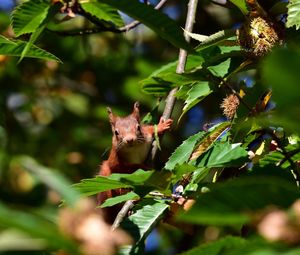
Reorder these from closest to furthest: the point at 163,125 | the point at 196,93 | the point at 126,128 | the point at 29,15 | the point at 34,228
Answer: the point at 34,228 → the point at 29,15 → the point at 196,93 → the point at 163,125 → the point at 126,128

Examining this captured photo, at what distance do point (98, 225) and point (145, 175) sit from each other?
3.19 ft

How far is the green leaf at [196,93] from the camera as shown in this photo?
3002 millimetres

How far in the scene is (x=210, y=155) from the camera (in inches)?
102

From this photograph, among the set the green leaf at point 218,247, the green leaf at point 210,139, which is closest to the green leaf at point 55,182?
the green leaf at point 218,247

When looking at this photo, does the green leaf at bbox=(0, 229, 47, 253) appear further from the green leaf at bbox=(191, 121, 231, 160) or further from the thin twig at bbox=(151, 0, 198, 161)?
the thin twig at bbox=(151, 0, 198, 161)

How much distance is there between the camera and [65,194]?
1311mm

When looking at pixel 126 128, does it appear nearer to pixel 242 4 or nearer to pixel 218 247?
pixel 242 4

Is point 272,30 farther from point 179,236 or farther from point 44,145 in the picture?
point 44,145

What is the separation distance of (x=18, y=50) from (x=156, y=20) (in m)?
0.73

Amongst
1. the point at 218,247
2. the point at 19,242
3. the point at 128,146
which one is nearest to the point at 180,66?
the point at 218,247

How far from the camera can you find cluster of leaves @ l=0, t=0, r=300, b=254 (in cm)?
129

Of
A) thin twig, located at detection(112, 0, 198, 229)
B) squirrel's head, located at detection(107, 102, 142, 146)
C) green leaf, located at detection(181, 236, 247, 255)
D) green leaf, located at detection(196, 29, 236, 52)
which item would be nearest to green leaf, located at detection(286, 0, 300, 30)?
green leaf, located at detection(196, 29, 236, 52)

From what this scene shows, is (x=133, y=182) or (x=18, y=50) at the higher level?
(x=18, y=50)

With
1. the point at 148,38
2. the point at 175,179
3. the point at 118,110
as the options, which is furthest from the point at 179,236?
the point at 175,179
